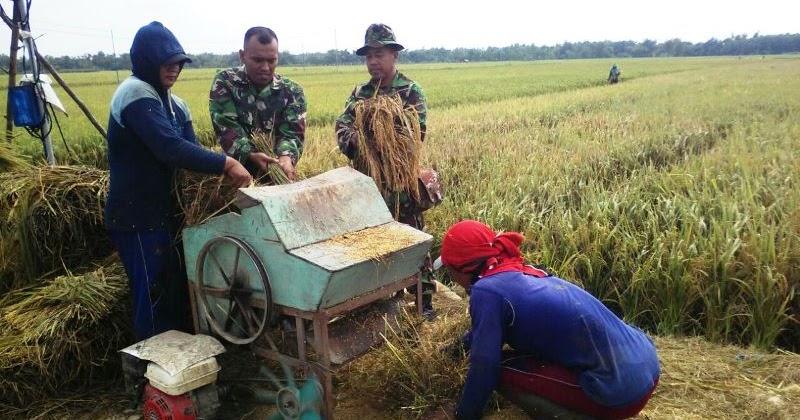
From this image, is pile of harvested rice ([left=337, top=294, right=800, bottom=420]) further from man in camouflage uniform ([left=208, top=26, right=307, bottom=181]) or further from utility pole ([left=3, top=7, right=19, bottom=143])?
utility pole ([left=3, top=7, right=19, bottom=143])

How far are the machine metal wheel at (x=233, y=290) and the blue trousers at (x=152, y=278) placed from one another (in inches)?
9.9

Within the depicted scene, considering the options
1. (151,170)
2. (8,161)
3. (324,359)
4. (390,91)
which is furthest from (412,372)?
(8,161)

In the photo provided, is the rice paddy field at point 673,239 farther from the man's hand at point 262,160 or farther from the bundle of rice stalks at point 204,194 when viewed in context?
the bundle of rice stalks at point 204,194

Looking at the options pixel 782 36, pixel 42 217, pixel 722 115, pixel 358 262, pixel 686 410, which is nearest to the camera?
pixel 358 262

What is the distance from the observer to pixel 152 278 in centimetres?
304

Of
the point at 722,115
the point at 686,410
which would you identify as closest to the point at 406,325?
the point at 686,410

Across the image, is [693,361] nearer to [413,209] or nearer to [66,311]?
[413,209]

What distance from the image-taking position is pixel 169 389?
8.32ft

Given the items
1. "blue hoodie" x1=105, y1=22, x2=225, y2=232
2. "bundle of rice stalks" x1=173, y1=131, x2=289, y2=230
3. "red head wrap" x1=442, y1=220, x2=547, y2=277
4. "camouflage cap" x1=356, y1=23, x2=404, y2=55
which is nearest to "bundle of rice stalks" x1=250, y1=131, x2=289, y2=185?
"bundle of rice stalks" x1=173, y1=131, x2=289, y2=230

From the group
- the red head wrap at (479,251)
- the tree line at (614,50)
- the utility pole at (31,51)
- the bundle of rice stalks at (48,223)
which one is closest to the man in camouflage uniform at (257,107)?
the bundle of rice stalks at (48,223)

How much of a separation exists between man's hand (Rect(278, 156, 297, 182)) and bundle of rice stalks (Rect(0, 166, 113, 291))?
4.15 ft

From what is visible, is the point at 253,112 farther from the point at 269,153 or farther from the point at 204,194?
the point at 204,194

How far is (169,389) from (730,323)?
10.3ft

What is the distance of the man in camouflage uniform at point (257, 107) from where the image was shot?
3363 mm
